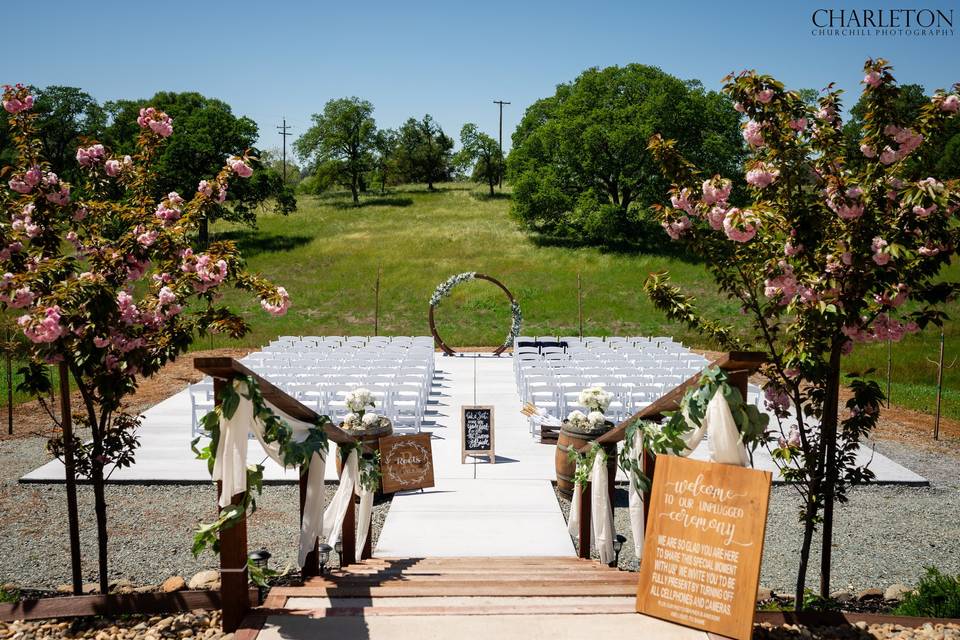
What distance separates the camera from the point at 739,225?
486 centimetres

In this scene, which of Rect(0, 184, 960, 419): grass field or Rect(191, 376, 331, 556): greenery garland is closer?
Rect(191, 376, 331, 556): greenery garland

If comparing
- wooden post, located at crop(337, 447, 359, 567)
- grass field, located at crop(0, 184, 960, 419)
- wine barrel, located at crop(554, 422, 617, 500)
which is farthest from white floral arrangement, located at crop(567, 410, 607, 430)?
grass field, located at crop(0, 184, 960, 419)

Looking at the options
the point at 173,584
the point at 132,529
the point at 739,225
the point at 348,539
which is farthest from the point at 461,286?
the point at 739,225

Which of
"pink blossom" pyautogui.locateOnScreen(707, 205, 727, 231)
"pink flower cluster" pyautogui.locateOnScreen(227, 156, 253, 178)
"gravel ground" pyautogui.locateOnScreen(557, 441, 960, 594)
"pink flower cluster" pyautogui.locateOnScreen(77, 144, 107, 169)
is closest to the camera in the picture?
"pink blossom" pyautogui.locateOnScreen(707, 205, 727, 231)

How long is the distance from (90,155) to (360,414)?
4427 millimetres

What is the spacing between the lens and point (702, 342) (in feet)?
96.1

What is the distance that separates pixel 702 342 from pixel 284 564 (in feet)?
79.4

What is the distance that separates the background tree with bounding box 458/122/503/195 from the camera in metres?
67.3

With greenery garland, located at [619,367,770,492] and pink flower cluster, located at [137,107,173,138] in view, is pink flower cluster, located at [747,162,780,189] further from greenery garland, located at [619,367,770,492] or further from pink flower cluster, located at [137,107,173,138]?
pink flower cluster, located at [137,107,173,138]

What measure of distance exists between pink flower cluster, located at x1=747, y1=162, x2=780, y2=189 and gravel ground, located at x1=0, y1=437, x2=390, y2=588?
525 centimetres

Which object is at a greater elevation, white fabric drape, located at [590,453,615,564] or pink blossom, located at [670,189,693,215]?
pink blossom, located at [670,189,693,215]

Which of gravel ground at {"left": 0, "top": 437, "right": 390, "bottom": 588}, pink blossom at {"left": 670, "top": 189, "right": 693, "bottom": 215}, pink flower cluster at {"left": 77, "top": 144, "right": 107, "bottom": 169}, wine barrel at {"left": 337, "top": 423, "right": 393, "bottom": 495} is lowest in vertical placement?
gravel ground at {"left": 0, "top": 437, "right": 390, "bottom": 588}

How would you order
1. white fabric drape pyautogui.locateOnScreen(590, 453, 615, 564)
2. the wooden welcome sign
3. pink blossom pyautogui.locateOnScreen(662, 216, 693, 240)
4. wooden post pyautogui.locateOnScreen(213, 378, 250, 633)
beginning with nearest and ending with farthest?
the wooden welcome sign
wooden post pyautogui.locateOnScreen(213, 378, 250, 633)
pink blossom pyautogui.locateOnScreen(662, 216, 693, 240)
white fabric drape pyautogui.locateOnScreen(590, 453, 615, 564)

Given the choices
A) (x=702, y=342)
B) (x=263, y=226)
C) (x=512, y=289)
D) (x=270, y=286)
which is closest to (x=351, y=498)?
(x=270, y=286)
